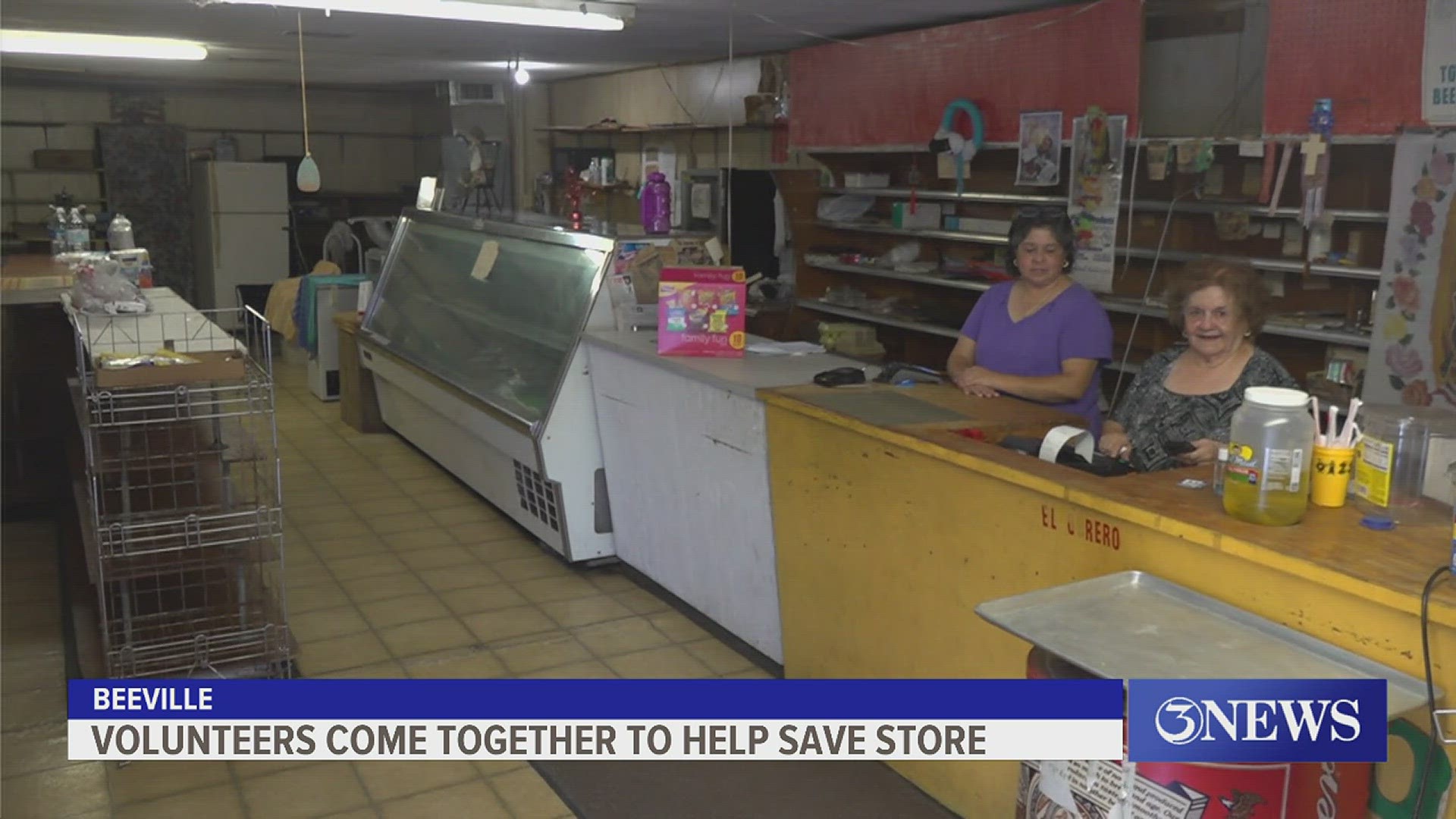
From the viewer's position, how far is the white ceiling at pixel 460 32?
6.27 meters

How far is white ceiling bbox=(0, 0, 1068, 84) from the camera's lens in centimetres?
627

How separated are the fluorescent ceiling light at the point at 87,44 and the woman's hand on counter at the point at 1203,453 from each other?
703cm

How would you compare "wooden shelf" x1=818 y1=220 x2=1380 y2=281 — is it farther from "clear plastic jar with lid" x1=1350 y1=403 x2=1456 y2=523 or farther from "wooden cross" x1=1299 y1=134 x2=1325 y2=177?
"clear plastic jar with lid" x1=1350 y1=403 x2=1456 y2=523

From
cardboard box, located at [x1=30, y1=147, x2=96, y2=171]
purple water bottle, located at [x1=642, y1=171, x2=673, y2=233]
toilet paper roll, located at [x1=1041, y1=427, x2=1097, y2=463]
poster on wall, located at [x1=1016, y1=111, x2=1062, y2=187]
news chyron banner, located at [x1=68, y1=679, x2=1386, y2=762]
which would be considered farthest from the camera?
cardboard box, located at [x1=30, y1=147, x2=96, y2=171]

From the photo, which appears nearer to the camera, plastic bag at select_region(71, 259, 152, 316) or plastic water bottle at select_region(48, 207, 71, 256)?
plastic bag at select_region(71, 259, 152, 316)

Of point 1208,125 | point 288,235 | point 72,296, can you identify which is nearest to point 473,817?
point 72,296

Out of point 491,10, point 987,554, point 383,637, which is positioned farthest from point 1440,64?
point 383,637

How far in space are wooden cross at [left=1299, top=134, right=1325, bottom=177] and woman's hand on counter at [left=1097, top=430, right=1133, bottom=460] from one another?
222 cm

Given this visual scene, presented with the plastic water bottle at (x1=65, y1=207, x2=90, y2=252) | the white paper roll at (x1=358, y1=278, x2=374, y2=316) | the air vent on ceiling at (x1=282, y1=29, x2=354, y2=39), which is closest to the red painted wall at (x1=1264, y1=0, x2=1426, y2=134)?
the white paper roll at (x1=358, y1=278, x2=374, y2=316)

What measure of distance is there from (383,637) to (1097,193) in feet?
12.5

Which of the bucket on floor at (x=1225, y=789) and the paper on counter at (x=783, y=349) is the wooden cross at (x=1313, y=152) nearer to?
the paper on counter at (x=783, y=349)

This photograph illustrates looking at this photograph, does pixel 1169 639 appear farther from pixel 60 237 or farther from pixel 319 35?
pixel 60 237

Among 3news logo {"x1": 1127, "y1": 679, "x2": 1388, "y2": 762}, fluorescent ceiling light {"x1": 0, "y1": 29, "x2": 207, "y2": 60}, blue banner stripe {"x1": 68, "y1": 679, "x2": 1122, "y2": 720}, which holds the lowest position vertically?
blue banner stripe {"x1": 68, "y1": 679, "x2": 1122, "y2": 720}

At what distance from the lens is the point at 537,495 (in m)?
5.11
